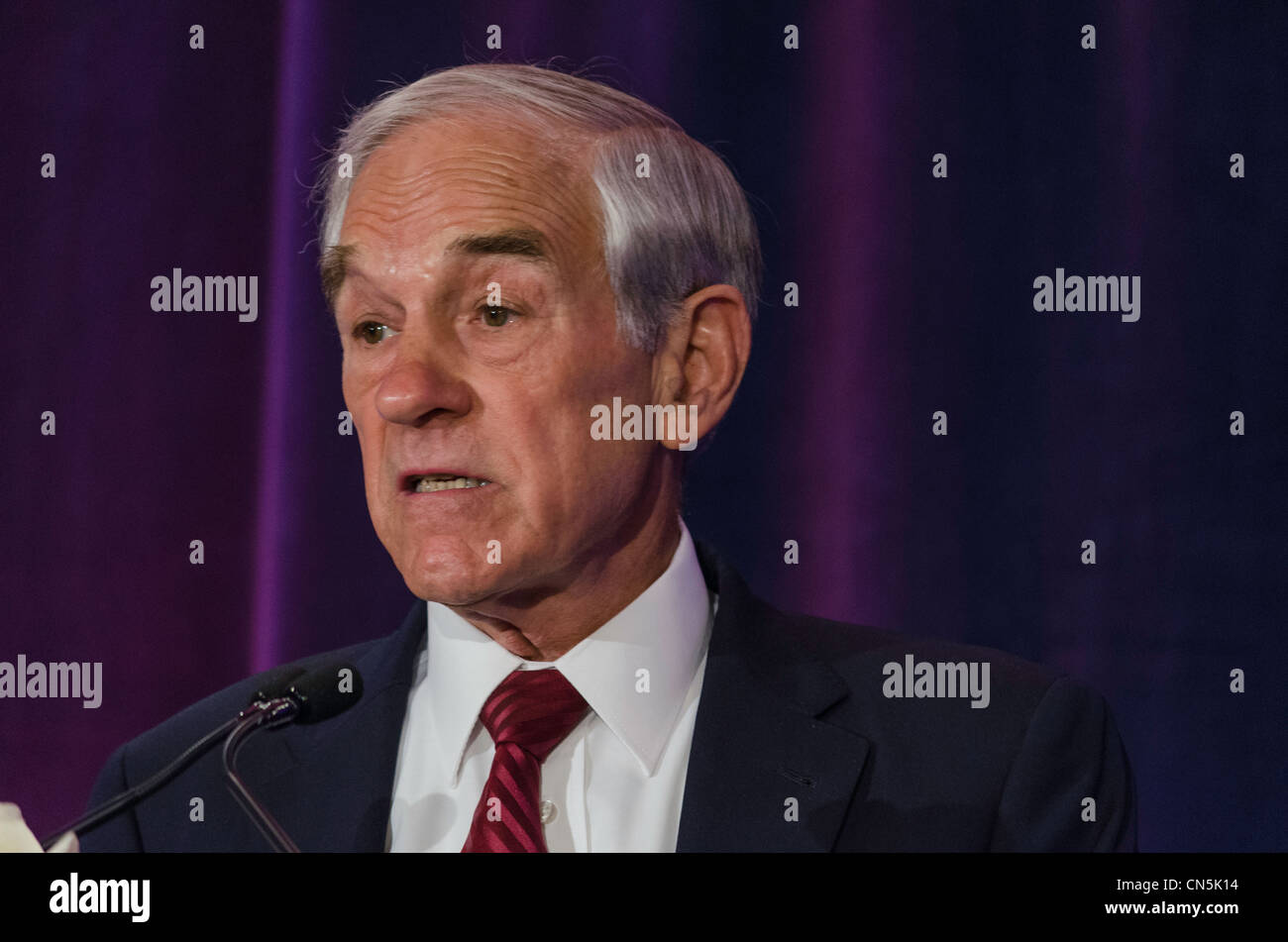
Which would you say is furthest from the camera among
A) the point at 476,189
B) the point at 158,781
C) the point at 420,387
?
the point at 476,189

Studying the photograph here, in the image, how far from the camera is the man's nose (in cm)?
189

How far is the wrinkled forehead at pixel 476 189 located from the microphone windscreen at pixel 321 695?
2.11 ft

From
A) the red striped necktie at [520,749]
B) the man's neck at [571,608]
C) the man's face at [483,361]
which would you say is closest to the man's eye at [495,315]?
the man's face at [483,361]

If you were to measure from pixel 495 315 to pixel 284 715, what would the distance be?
661mm

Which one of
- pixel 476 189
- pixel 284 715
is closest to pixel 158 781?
pixel 284 715

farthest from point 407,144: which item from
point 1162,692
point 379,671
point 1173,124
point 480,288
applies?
point 1162,692

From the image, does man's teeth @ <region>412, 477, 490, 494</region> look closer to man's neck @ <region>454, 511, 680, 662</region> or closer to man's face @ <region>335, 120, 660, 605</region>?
man's face @ <region>335, 120, 660, 605</region>

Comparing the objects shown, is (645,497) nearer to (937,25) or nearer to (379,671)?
(379,671)

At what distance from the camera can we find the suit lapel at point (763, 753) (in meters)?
1.90

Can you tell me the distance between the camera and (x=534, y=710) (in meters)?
1.98

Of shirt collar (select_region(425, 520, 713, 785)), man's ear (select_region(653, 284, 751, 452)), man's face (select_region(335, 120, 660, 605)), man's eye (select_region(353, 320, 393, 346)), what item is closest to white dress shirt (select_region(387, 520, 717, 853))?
shirt collar (select_region(425, 520, 713, 785))

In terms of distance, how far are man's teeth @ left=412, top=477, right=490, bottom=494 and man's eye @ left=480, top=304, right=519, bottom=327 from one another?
0.21 m

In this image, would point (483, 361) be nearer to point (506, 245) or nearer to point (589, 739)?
point (506, 245)
